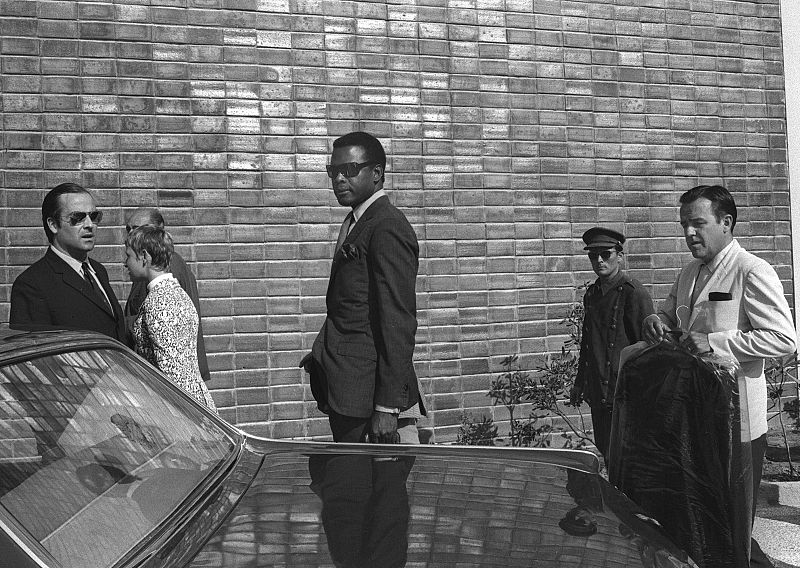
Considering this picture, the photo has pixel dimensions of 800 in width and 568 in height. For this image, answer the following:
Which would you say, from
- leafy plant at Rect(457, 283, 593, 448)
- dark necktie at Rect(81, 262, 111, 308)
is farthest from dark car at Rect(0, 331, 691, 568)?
leafy plant at Rect(457, 283, 593, 448)

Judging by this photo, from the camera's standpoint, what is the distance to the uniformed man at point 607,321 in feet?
19.1

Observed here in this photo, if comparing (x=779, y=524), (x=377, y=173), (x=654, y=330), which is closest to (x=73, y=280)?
(x=377, y=173)

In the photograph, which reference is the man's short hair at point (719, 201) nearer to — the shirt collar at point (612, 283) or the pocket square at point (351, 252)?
the pocket square at point (351, 252)

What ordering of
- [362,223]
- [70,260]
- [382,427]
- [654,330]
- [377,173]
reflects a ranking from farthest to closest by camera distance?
[70,260] → [377,173] → [362,223] → [382,427] → [654,330]

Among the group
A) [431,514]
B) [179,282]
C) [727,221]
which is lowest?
[431,514]

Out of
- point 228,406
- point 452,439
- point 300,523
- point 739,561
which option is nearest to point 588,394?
point 452,439

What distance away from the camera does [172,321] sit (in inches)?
185

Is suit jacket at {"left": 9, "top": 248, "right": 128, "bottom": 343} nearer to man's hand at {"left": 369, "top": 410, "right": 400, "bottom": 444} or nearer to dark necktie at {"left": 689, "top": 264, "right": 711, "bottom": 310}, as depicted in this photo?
man's hand at {"left": 369, "top": 410, "right": 400, "bottom": 444}

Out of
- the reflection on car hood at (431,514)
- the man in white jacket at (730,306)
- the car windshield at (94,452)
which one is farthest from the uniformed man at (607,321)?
the car windshield at (94,452)

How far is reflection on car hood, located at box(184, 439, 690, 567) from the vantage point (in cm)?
212

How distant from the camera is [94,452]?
2.43 m

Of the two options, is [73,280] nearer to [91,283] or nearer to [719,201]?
[91,283]

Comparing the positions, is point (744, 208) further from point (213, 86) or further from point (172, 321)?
point (172, 321)

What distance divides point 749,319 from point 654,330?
58 centimetres
